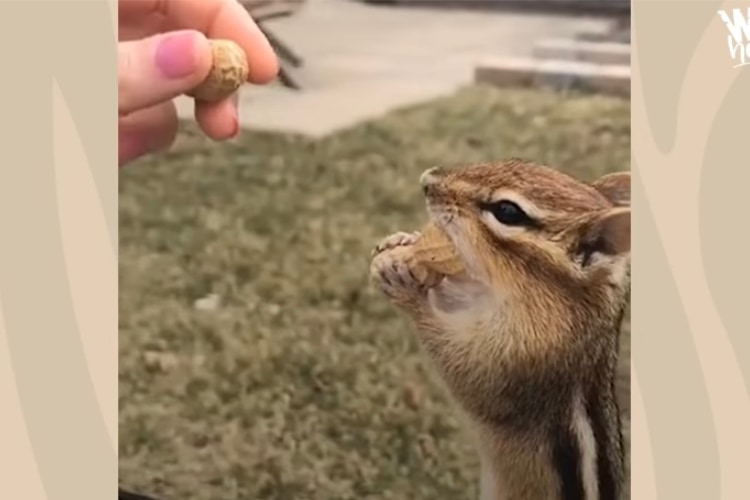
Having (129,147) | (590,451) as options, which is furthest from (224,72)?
(590,451)

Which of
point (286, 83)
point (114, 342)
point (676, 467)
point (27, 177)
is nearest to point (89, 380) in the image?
point (114, 342)

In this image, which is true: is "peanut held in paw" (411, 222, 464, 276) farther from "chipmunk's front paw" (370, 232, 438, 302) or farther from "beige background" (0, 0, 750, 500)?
"beige background" (0, 0, 750, 500)

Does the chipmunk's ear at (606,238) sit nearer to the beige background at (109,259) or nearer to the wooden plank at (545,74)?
the beige background at (109,259)

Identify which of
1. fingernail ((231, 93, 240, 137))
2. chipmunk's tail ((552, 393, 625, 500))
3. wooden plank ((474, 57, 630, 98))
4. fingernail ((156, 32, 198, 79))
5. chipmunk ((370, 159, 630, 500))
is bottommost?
chipmunk's tail ((552, 393, 625, 500))

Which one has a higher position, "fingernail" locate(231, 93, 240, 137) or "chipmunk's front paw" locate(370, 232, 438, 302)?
"fingernail" locate(231, 93, 240, 137)

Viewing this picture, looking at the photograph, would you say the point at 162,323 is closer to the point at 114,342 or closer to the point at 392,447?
the point at 114,342

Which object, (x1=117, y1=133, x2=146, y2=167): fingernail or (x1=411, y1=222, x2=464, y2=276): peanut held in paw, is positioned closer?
(x1=411, y1=222, x2=464, y2=276): peanut held in paw

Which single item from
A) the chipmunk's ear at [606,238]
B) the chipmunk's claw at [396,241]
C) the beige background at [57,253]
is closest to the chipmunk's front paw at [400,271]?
the chipmunk's claw at [396,241]

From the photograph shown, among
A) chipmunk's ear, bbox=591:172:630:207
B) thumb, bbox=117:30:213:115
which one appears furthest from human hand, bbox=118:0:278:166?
chipmunk's ear, bbox=591:172:630:207

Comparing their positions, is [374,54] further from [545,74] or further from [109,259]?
[109,259]
